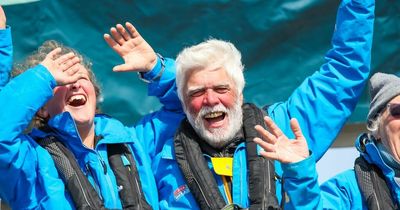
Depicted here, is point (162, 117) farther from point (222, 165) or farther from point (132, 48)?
point (222, 165)

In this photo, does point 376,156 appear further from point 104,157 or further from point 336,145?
point 336,145

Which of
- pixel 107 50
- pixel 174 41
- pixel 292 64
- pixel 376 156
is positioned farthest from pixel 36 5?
pixel 376 156

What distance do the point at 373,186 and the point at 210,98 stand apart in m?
0.71

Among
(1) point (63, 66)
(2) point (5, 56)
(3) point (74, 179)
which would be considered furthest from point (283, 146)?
(2) point (5, 56)

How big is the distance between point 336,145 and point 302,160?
183cm

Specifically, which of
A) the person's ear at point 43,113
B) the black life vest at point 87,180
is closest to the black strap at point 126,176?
the black life vest at point 87,180

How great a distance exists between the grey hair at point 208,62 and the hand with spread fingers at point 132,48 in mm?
136

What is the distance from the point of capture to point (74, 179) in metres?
3.47

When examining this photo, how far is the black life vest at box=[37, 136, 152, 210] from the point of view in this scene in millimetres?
3459

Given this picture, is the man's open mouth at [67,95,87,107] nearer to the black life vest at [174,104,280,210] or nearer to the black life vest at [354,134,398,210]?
the black life vest at [174,104,280,210]

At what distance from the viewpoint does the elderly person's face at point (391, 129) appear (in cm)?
359

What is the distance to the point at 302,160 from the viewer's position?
10.6 feet

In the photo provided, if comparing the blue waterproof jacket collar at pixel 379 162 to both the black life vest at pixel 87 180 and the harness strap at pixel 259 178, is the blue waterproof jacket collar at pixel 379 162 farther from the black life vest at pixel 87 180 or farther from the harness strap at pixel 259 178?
the black life vest at pixel 87 180

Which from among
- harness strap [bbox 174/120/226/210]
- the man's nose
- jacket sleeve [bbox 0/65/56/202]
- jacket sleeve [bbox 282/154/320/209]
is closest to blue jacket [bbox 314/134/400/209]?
jacket sleeve [bbox 282/154/320/209]
